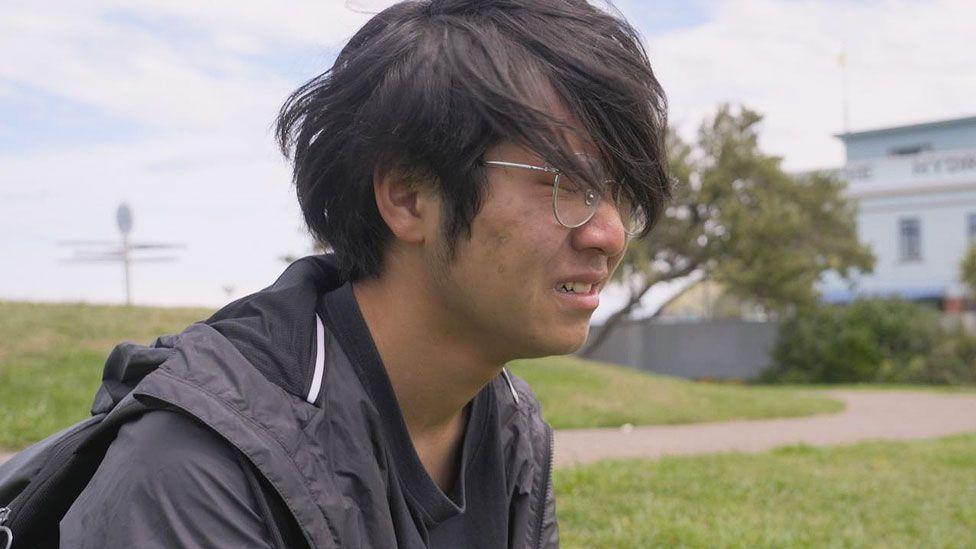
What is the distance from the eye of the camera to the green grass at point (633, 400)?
1049cm

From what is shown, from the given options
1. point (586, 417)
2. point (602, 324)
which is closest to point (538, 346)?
point (586, 417)

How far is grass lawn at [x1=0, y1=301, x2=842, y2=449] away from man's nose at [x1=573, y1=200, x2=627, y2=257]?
604 centimetres

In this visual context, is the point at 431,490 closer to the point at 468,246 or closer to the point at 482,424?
the point at 482,424

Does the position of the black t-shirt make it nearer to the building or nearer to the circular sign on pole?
the circular sign on pole

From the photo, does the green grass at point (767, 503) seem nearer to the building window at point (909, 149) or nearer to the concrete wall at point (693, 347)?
the concrete wall at point (693, 347)

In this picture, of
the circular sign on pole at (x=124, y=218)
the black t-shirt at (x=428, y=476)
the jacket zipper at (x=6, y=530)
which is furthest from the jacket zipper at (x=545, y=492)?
the circular sign on pole at (x=124, y=218)

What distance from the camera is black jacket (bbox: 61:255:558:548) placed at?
1566 mm

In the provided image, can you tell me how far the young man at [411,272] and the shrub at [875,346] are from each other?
22.9 metres

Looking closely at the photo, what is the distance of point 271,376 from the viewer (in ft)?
5.78

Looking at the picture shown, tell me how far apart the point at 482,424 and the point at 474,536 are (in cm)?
23

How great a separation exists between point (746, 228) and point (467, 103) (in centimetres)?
2063

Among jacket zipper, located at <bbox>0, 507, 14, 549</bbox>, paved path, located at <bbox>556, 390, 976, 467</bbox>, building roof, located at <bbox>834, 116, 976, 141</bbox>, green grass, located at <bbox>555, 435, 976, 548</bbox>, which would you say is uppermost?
building roof, located at <bbox>834, 116, 976, 141</bbox>

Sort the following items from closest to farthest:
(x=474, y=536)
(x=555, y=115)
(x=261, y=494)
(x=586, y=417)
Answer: (x=261, y=494) → (x=555, y=115) → (x=474, y=536) → (x=586, y=417)

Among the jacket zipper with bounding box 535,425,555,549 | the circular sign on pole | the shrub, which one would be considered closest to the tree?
the shrub
